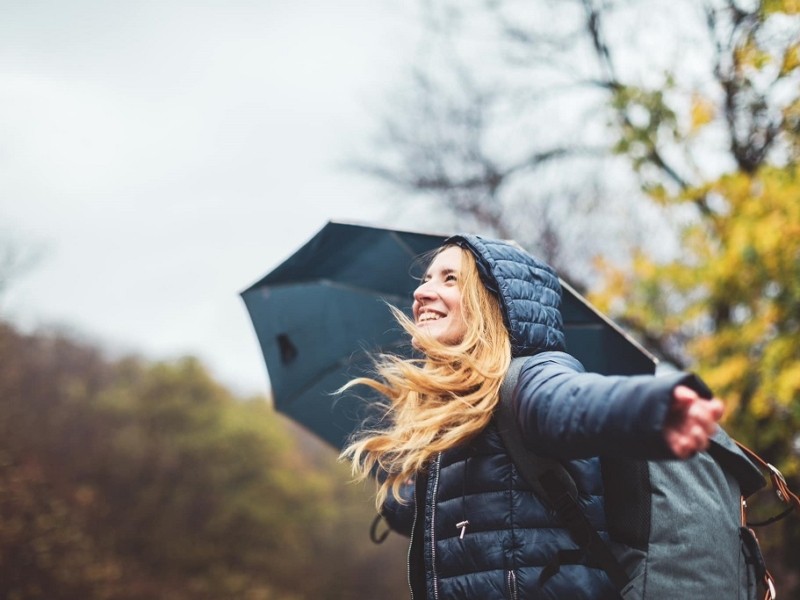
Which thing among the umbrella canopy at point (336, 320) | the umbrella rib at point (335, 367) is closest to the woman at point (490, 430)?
the umbrella canopy at point (336, 320)

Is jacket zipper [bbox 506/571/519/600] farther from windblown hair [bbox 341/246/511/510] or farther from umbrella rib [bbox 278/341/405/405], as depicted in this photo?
umbrella rib [bbox 278/341/405/405]

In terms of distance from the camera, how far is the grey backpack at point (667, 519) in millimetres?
1497

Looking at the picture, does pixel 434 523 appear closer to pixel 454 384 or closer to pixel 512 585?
pixel 512 585

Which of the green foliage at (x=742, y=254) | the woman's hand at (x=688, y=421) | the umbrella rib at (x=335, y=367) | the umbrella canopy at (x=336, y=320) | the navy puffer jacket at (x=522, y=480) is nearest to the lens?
the woman's hand at (x=688, y=421)

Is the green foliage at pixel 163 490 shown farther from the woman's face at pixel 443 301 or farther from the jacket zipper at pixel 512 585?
the jacket zipper at pixel 512 585

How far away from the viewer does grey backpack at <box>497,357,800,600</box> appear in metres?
1.50

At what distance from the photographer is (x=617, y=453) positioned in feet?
4.10

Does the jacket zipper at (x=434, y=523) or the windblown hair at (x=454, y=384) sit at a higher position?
the windblown hair at (x=454, y=384)

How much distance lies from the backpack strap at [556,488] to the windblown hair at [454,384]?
6cm

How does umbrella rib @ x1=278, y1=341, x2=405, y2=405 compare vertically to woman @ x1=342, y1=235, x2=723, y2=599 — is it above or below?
above

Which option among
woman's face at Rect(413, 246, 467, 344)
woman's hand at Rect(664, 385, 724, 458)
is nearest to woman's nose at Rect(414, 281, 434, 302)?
woman's face at Rect(413, 246, 467, 344)

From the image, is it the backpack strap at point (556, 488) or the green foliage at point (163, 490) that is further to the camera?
the green foliage at point (163, 490)

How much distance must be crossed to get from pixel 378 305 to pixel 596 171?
19.3ft

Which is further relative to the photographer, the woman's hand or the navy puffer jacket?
the navy puffer jacket
